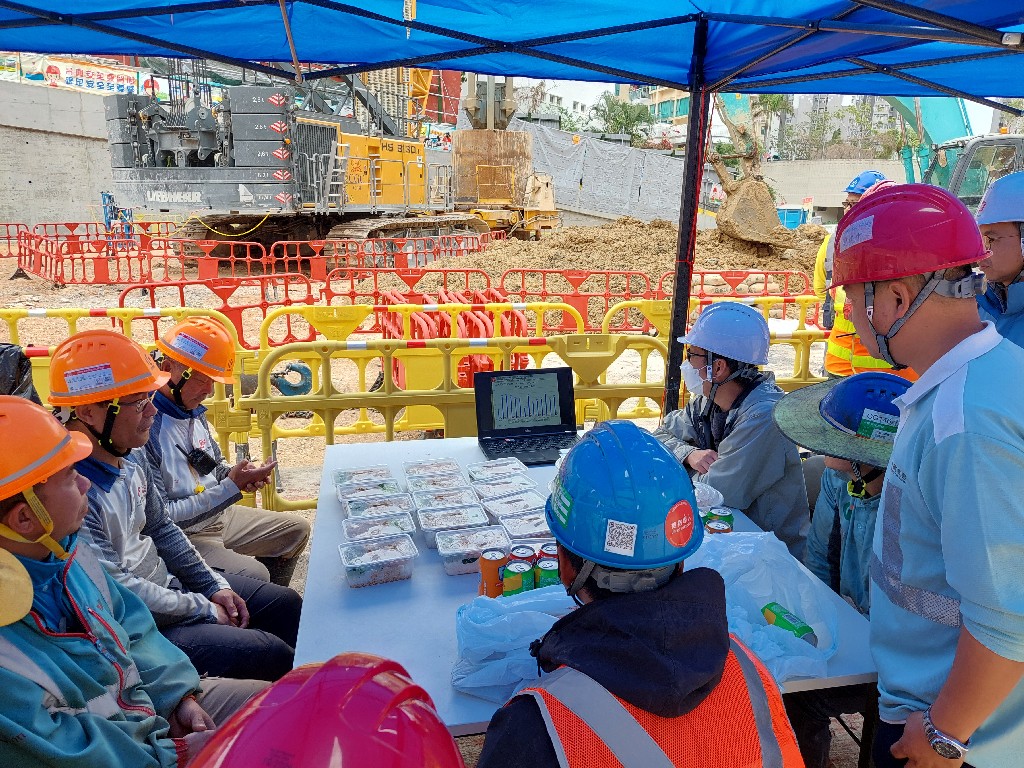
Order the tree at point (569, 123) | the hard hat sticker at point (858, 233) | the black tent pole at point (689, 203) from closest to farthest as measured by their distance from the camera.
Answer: the hard hat sticker at point (858, 233)
the black tent pole at point (689, 203)
the tree at point (569, 123)

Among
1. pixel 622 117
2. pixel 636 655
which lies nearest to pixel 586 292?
pixel 636 655

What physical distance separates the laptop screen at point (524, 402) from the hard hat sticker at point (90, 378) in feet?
5.50

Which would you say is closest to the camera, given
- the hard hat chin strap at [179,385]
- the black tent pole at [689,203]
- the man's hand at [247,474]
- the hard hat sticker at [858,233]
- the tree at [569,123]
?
the hard hat sticker at [858,233]

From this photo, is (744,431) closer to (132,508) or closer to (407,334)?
(132,508)

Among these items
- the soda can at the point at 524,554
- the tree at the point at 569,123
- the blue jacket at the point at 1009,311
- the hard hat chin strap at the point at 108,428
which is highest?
the tree at the point at 569,123

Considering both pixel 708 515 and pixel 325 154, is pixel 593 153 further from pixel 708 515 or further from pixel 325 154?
pixel 708 515

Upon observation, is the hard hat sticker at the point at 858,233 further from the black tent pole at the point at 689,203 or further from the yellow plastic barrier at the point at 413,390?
the yellow plastic barrier at the point at 413,390

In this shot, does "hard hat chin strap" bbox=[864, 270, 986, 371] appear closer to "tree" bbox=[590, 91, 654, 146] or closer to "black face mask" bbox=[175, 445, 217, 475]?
"black face mask" bbox=[175, 445, 217, 475]

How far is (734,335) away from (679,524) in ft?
6.48

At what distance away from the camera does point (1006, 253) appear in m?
3.36

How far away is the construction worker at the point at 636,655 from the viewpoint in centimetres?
116

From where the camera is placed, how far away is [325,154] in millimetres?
20531

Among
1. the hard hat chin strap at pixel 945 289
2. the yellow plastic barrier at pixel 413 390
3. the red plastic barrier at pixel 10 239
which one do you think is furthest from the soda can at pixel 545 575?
the red plastic barrier at pixel 10 239

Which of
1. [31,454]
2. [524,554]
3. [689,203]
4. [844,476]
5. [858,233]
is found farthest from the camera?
[689,203]
